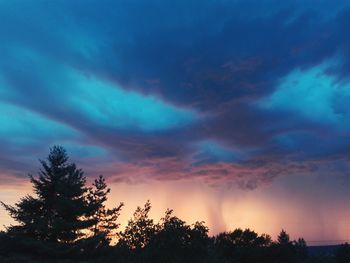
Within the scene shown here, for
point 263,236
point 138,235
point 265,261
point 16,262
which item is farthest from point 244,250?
point 138,235

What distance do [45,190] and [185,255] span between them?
39324 millimetres

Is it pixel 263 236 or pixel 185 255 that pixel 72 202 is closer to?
pixel 185 255

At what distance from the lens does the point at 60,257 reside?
5109 cm

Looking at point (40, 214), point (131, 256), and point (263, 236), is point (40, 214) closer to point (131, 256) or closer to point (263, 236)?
point (131, 256)

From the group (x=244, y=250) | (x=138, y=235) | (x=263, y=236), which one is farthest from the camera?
(x=263, y=236)

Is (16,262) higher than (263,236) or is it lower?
lower

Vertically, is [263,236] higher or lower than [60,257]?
higher

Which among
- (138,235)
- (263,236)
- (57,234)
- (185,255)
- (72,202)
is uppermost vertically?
(263,236)

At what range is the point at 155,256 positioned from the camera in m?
22.7

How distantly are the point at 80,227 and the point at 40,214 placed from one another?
5.48 metres

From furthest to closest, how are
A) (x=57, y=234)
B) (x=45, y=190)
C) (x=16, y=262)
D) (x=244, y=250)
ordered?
(x=244, y=250) → (x=45, y=190) → (x=57, y=234) → (x=16, y=262)

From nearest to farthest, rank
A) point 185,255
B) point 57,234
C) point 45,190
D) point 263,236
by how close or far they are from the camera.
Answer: point 185,255, point 57,234, point 45,190, point 263,236

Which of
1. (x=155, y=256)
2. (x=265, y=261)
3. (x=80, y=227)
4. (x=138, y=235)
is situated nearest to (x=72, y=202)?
(x=80, y=227)

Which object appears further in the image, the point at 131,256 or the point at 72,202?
the point at 72,202
